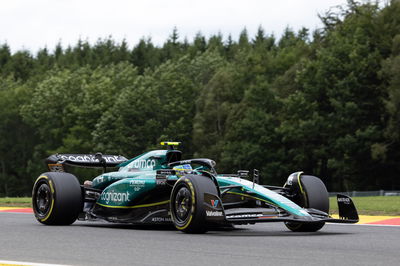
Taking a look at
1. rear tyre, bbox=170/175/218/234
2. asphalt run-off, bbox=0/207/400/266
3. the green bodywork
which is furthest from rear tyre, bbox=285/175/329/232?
rear tyre, bbox=170/175/218/234

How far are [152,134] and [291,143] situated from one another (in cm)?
1771

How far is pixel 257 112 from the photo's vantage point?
6819 cm

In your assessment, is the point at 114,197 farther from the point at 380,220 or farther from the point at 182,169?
the point at 380,220

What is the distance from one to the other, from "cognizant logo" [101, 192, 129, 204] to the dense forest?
142 ft

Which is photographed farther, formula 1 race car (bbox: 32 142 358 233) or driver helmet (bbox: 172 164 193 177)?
driver helmet (bbox: 172 164 193 177)

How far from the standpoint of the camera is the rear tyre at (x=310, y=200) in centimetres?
1284

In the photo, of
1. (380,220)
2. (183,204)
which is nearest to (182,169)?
(183,204)

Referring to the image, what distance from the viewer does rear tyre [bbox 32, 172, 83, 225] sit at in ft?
45.6

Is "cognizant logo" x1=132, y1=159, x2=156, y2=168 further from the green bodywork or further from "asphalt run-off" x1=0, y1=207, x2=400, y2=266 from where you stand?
"asphalt run-off" x1=0, y1=207, x2=400, y2=266

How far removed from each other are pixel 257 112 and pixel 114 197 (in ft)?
180

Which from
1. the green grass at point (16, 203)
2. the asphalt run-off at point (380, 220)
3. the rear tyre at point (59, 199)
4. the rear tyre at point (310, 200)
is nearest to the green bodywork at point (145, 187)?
the rear tyre at point (59, 199)

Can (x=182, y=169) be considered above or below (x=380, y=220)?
above

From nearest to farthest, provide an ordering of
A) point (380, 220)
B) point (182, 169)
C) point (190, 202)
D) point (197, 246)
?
1. point (197, 246)
2. point (190, 202)
3. point (182, 169)
4. point (380, 220)

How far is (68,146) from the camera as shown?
82.4 m
